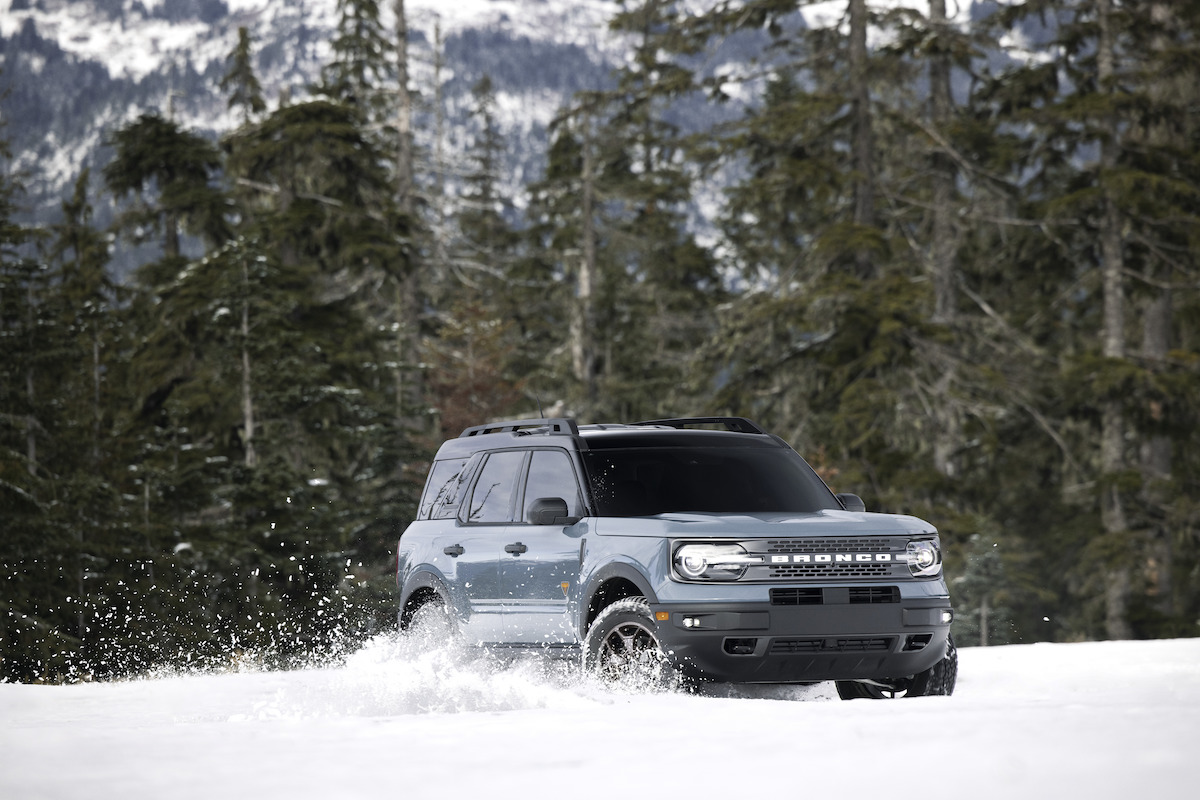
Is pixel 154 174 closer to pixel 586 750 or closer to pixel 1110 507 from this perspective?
pixel 1110 507

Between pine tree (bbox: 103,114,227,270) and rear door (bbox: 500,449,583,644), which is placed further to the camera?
pine tree (bbox: 103,114,227,270)

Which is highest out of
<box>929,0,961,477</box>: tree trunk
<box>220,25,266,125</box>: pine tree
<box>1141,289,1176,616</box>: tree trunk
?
<box>220,25,266,125</box>: pine tree

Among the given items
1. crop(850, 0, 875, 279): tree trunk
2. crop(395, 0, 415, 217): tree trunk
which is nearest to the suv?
crop(850, 0, 875, 279): tree trunk

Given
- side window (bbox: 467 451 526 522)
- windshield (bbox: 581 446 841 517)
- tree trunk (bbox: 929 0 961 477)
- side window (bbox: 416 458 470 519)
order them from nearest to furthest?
windshield (bbox: 581 446 841 517) → side window (bbox: 467 451 526 522) → side window (bbox: 416 458 470 519) → tree trunk (bbox: 929 0 961 477)

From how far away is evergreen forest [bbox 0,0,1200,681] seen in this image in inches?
911

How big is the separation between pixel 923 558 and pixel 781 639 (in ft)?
3.78

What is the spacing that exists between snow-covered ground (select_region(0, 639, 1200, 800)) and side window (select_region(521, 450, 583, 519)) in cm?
107

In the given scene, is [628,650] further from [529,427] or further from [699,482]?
[529,427]

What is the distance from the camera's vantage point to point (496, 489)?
9.87m

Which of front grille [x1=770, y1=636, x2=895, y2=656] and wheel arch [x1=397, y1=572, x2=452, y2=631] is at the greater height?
front grille [x1=770, y1=636, x2=895, y2=656]

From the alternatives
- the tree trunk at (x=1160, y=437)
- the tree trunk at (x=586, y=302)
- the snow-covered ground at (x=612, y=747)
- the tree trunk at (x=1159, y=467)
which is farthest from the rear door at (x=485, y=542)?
the tree trunk at (x=586, y=302)

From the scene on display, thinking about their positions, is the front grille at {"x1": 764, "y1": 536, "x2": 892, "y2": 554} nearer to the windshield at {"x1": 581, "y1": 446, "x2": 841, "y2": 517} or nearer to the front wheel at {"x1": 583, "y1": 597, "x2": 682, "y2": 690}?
the front wheel at {"x1": 583, "y1": 597, "x2": 682, "y2": 690}

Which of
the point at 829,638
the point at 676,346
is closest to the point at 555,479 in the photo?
the point at 829,638

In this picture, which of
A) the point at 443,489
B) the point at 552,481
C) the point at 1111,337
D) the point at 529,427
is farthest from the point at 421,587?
the point at 1111,337
